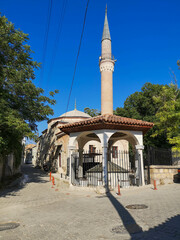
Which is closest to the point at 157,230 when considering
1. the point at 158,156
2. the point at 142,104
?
the point at 158,156

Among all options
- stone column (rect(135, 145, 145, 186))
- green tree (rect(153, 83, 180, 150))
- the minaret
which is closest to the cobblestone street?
stone column (rect(135, 145, 145, 186))

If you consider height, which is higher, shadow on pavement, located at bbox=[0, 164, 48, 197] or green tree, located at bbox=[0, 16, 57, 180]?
green tree, located at bbox=[0, 16, 57, 180]

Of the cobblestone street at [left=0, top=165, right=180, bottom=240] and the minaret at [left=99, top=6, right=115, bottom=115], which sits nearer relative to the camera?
the cobblestone street at [left=0, top=165, right=180, bottom=240]

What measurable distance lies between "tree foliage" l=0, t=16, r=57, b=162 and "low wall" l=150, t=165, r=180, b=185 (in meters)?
8.46

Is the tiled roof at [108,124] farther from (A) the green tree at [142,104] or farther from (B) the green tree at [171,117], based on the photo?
(A) the green tree at [142,104]

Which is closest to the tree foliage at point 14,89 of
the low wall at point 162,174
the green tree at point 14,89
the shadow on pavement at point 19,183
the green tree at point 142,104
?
the green tree at point 14,89

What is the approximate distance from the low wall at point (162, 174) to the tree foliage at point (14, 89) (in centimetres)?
846

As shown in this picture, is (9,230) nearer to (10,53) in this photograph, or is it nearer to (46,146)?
(10,53)

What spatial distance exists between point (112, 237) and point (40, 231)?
1942 mm

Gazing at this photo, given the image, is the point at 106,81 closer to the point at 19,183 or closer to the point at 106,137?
the point at 106,137

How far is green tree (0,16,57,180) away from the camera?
31.5 feet

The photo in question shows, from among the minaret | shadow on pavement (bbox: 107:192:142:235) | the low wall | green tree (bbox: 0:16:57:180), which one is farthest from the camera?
the minaret

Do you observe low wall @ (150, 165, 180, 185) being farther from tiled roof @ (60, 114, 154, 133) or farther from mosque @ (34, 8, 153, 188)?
tiled roof @ (60, 114, 154, 133)

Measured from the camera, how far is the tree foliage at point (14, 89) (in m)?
9.61
